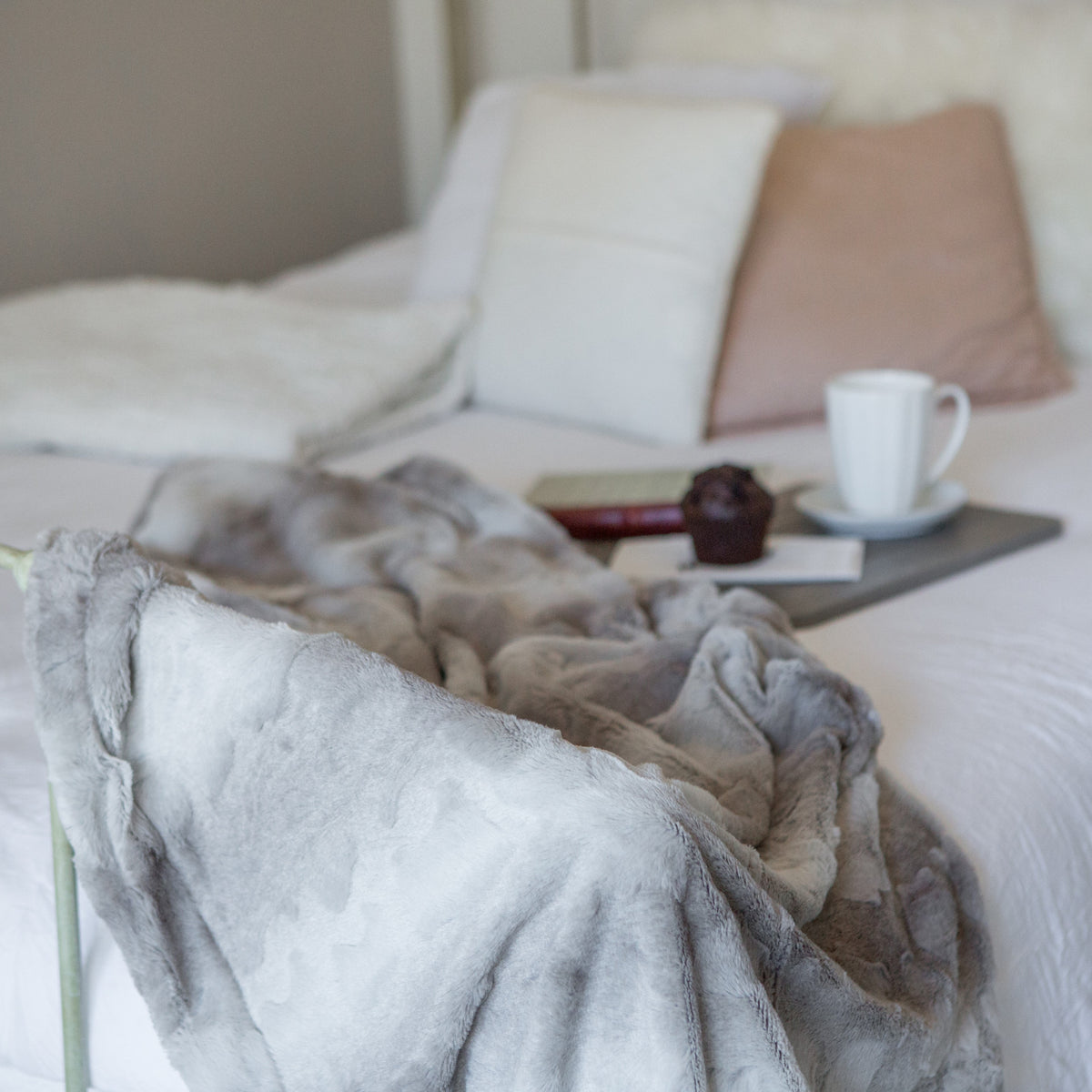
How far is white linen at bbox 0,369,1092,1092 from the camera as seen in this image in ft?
2.27

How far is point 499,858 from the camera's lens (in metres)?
0.56

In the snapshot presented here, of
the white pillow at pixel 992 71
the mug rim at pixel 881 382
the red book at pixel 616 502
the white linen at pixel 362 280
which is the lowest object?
the white linen at pixel 362 280

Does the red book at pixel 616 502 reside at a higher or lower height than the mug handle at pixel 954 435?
lower

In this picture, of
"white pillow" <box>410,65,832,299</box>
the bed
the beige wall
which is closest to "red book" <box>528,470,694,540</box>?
the bed

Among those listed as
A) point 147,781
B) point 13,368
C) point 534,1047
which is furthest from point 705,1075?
point 13,368

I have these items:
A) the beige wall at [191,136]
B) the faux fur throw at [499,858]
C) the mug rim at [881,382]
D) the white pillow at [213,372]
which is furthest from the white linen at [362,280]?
the faux fur throw at [499,858]

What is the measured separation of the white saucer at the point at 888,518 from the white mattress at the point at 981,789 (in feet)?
0.24

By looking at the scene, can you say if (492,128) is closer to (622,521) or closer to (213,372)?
(213,372)

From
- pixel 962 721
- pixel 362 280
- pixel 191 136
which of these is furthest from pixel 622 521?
pixel 191 136

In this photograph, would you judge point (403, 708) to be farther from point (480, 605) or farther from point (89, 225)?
point (89, 225)

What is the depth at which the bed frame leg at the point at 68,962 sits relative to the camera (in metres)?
0.65

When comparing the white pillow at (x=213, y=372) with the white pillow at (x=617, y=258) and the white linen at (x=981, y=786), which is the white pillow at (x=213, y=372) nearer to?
the white pillow at (x=617, y=258)

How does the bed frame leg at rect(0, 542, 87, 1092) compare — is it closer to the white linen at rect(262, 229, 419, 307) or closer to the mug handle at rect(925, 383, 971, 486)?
the mug handle at rect(925, 383, 971, 486)

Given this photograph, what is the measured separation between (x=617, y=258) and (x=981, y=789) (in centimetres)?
94
